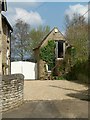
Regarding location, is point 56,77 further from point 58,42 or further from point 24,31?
point 24,31

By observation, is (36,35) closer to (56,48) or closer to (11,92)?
(56,48)

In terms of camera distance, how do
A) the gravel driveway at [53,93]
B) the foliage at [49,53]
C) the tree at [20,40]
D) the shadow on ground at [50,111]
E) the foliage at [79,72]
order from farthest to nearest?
the tree at [20,40] < the foliage at [49,53] < the foliage at [79,72] < the gravel driveway at [53,93] < the shadow on ground at [50,111]

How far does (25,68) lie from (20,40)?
1602 centimetres

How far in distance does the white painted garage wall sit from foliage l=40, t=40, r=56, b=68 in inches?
71.8

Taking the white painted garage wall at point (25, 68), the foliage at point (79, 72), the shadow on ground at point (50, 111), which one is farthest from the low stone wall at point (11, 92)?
the white painted garage wall at point (25, 68)

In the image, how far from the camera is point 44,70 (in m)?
36.0

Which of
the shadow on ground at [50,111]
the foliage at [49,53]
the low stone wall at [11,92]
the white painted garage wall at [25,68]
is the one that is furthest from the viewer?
the white painted garage wall at [25,68]

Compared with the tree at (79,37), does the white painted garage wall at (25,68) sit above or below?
below

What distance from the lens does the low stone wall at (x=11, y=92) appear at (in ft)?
38.7

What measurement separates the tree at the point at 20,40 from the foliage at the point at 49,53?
51.6ft

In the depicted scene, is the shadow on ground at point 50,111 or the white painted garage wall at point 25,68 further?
the white painted garage wall at point 25,68

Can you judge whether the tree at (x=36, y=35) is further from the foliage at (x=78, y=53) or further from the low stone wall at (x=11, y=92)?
the low stone wall at (x=11, y=92)

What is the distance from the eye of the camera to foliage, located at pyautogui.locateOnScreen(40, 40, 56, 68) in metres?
35.9

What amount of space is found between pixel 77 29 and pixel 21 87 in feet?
87.4
